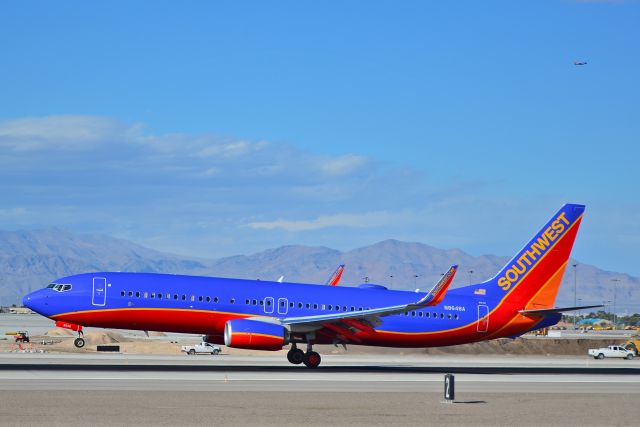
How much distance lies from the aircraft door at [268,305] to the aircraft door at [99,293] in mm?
7492

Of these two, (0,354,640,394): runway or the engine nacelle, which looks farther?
the engine nacelle

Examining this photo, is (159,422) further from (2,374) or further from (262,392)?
(2,374)

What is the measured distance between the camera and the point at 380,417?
29.6 meters

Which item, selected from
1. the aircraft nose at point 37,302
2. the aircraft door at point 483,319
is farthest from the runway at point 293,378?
the aircraft nose at point 37,302

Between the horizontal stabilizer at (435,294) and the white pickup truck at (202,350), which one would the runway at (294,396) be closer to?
the horizontal stabilizer at (435,294)

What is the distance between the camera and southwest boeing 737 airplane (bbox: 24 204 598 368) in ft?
160

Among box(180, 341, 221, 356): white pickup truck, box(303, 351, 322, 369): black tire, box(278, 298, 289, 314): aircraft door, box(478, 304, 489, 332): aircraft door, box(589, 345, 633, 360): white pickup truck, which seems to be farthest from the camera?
→ box(589, 345, 633, 360): white pickup truck

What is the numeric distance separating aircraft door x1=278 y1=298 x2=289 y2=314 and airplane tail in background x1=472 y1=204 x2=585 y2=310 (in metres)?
10.6

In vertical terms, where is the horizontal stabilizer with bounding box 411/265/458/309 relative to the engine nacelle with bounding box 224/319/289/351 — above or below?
A: above

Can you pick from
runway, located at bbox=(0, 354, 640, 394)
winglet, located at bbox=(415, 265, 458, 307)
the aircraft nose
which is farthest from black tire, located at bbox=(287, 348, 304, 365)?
the aircraft nose

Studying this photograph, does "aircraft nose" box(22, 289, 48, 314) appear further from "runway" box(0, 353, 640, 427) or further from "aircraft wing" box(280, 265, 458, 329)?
"aircraft wing" box(280, 265, 458, 329)

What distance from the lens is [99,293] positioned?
160 feet

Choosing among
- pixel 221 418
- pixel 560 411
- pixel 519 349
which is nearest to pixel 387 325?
pixel 560 411

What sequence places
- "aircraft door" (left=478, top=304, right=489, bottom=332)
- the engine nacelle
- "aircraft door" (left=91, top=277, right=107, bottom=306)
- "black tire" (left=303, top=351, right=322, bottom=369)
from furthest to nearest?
1. "aircraft door" (left=478, top=304, right=489, bottom=332)
2. "black tire" (left=303, top=351, right=322, bottom=369)
3. "aircraft door" (left=91, top=277, right=107, bottom=306)
4. the engine nacelle
